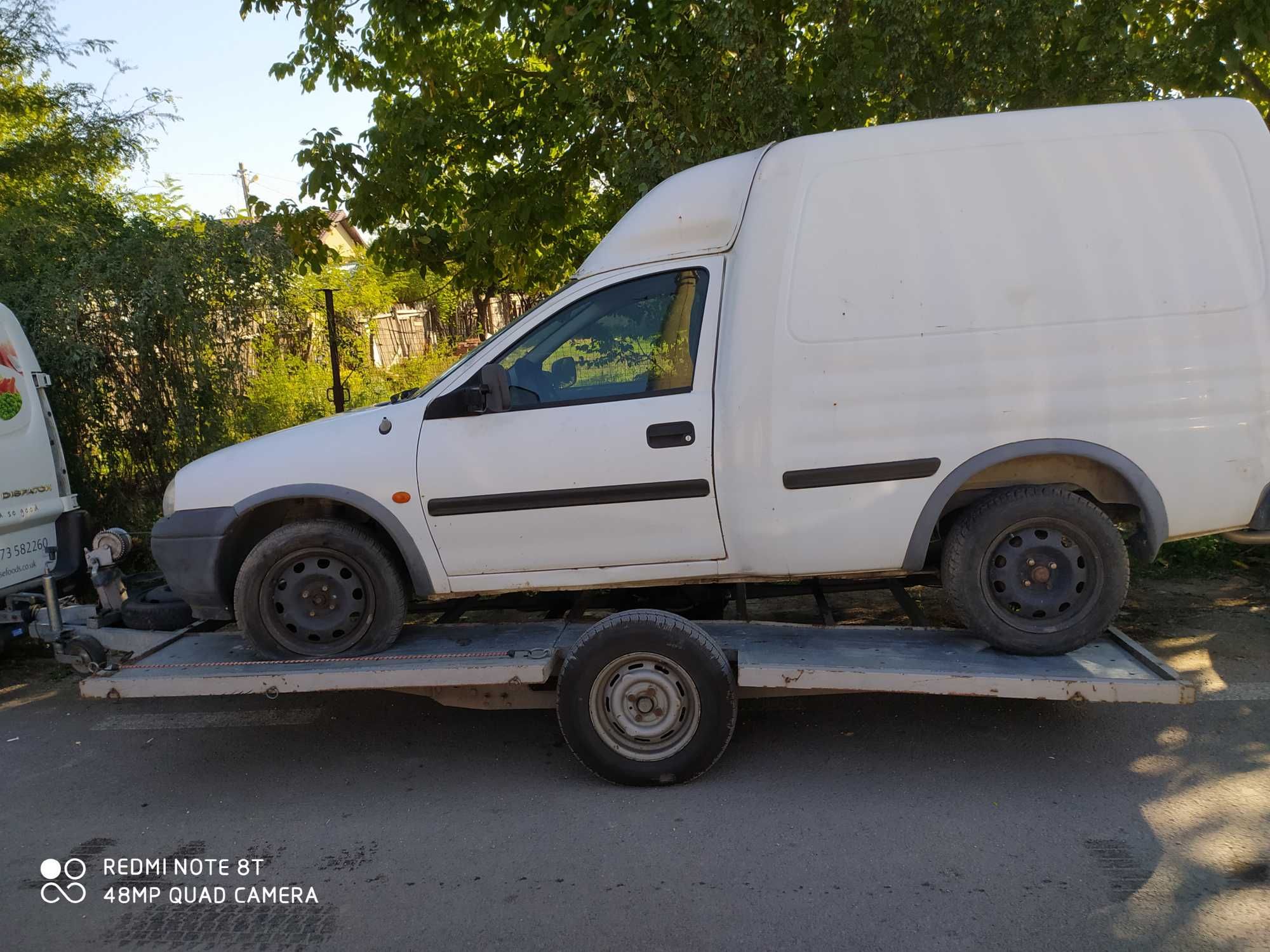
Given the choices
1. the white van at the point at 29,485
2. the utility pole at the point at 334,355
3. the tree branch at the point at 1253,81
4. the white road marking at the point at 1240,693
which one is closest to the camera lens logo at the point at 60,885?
the white van at the point at 29,485

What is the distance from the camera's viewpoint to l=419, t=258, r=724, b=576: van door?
4.30 meters

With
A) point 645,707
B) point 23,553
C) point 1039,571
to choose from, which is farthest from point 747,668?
point 23,553

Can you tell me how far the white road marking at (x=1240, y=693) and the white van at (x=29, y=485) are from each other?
6246 mm

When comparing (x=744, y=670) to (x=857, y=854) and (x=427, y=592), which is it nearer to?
(x=857, y=854)

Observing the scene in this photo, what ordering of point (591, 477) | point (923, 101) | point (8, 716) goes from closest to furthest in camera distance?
point (591, 477)
point (8, 716)
point (923, 101)

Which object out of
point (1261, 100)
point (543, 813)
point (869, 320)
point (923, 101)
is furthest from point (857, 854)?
point (1261, 100)

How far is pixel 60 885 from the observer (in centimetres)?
369

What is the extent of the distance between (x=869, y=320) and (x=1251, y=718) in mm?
2583

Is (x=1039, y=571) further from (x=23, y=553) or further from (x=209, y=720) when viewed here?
(x=23, y=553)

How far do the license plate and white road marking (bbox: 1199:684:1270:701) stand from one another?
6378mm

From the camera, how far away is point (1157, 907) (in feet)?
10.4

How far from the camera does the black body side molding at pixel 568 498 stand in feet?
14.1

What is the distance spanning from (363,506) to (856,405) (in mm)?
2209

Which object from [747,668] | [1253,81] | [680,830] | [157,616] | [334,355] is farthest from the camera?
[334,355]
